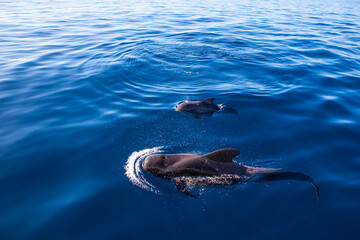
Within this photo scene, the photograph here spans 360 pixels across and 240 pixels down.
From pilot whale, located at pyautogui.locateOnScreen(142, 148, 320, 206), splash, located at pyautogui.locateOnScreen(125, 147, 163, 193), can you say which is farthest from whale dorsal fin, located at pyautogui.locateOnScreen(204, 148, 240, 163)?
splash, located at pyautogui.locateOnScreen(125, 147, 163, 193)

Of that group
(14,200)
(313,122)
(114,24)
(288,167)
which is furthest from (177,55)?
(114,24)

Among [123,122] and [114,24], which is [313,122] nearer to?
[123,122]

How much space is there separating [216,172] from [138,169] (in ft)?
6.47

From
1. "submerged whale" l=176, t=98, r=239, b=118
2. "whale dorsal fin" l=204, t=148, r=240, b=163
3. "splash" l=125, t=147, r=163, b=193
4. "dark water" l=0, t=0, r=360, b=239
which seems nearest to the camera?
"dark water" l=0, t=0, r=360, b=239

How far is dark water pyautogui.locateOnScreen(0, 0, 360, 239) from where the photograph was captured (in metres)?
4.95

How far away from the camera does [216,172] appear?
583cm

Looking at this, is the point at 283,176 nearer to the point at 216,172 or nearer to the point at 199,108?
the point at 216,172

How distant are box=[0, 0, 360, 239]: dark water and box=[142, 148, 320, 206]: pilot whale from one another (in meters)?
0.21

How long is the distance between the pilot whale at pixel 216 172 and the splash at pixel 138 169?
0.83ft

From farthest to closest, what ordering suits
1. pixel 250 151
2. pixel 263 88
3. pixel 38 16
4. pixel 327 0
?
pixel 327 0
pixel 38 16
pixel 263 88
pixel 250 151

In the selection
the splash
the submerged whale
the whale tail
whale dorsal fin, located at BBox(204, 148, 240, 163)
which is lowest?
the whale tail

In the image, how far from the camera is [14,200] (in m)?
5.29

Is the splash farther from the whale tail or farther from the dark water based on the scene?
the whale tail

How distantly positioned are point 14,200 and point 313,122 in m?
8.92
